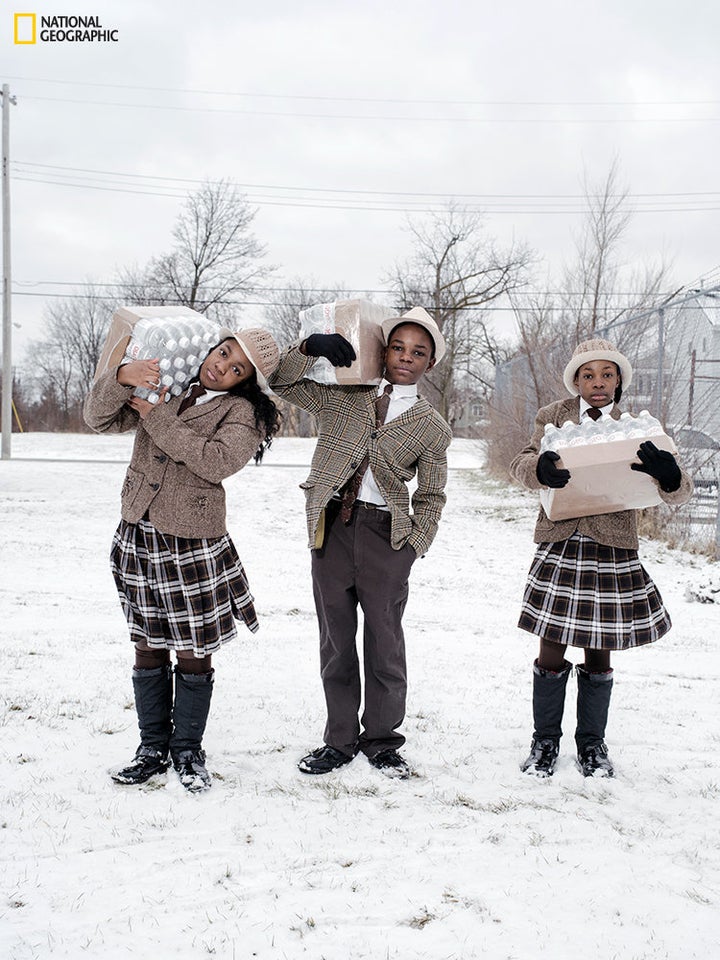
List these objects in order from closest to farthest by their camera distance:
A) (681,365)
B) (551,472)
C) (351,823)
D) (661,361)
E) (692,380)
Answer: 1. (351,823)
2. (551,472)
3. (692,380)
4. (661,361)
5. (681,365)

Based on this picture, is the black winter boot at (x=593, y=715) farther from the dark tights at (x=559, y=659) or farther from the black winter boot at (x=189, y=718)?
the black winter boot at (x=189, y=718)

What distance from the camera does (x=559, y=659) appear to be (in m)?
3.29

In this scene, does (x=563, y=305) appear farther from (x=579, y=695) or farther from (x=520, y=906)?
(x=520, y=906)

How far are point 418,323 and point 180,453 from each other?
108 cm

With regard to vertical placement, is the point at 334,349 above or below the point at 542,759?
above

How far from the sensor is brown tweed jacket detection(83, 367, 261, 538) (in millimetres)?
2869

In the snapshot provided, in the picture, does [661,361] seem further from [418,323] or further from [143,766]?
[143,766]

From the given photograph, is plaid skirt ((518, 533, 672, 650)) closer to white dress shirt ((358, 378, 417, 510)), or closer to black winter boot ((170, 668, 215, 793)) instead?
white dress shirt ((358, 378, 417, 510))

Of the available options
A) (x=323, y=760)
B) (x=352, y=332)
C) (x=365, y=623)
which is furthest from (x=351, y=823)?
(x=352, y=332)

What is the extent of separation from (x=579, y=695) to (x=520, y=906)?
47.9 inches

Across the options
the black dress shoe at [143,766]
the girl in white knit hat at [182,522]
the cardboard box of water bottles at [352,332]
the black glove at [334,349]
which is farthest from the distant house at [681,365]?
the black dress shoe at [143,766]

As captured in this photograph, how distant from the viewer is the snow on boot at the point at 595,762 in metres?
3.22

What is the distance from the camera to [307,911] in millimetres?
2244

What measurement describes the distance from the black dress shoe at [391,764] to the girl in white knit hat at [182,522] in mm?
699
